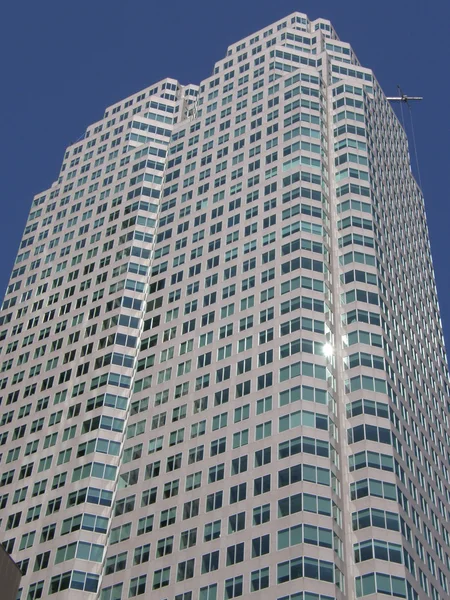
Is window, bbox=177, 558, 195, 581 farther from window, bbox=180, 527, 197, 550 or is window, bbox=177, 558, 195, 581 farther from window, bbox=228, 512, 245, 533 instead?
window, bbox=228, 512, 245, 533

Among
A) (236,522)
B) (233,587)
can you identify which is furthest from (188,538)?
(233,587)

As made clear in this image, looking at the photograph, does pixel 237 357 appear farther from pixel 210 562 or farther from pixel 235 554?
pixel 210 562

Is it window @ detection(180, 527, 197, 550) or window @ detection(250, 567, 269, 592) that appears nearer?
window @ detection(250, 567, 269, 592)

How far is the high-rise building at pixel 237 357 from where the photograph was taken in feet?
300

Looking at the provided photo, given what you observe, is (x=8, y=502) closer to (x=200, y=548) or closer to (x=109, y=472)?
(x=109, y=472)

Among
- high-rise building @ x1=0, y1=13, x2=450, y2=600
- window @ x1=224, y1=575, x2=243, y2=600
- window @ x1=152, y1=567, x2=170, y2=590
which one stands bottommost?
window @ x1=224, y1=575, x2=243, y2=600

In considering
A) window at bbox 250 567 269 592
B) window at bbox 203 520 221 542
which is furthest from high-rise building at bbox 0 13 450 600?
window at bbox 203 520 221 542

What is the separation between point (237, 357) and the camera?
106125 millimetres

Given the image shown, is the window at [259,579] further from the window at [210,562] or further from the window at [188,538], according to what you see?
the window at [188,538]

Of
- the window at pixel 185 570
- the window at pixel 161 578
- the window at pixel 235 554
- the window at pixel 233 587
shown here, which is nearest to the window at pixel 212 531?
the window at pixel 235 554

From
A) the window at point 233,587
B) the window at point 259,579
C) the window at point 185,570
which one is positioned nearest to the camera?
the window at point 259,579

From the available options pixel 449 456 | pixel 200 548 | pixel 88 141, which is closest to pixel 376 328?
pixel 449 456

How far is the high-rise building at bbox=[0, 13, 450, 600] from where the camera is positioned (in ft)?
300

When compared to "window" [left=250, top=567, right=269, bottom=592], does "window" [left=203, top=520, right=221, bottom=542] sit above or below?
above
